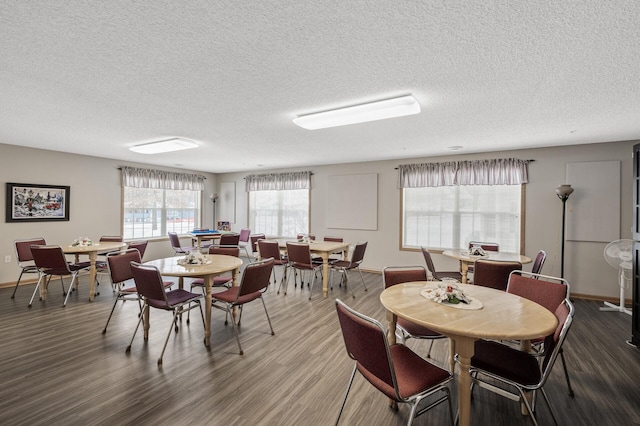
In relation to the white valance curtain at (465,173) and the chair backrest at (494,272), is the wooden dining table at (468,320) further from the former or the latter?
the white valance curtain at (465,173)

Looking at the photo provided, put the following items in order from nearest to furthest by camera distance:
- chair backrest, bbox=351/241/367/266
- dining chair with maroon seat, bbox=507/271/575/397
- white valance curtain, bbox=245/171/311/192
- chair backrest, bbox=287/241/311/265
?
dining chair with maroon seat, bbox=507/271/575/397, chair backrest, bbox=287/241/311/265, chair backrest, bbox=351/241/367/266, white valance curtain, bbox=245/171/311/192

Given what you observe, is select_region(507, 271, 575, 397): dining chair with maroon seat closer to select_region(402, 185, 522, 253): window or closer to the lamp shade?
the lamp shade

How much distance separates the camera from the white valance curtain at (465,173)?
15.7 ft

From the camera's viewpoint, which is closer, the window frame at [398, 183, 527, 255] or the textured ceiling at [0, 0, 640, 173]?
the textured ceiling at [0, 0, 640, 173]

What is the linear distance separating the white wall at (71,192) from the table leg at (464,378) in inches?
261

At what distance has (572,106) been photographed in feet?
9.12

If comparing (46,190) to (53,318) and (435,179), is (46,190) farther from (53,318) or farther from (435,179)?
(435,179)

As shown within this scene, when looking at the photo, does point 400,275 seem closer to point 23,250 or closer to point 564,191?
point 564,191

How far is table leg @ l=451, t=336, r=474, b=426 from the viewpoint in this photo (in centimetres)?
152

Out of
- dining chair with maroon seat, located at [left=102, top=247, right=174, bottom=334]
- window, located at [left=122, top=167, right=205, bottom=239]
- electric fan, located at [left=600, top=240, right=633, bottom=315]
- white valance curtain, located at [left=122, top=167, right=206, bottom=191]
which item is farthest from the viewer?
window, located at [left=122, top=167, right=205, bottom=239]

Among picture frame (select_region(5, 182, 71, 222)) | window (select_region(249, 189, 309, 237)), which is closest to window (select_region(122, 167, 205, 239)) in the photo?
picture frame (select_region(5, 182, 71, 222))

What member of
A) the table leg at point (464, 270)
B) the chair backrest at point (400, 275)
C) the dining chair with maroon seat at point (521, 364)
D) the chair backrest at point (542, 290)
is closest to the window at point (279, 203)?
the table leg at point (464, 270)

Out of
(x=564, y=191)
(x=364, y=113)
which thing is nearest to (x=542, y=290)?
(x=364, y=113)

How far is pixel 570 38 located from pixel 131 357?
393 cm
